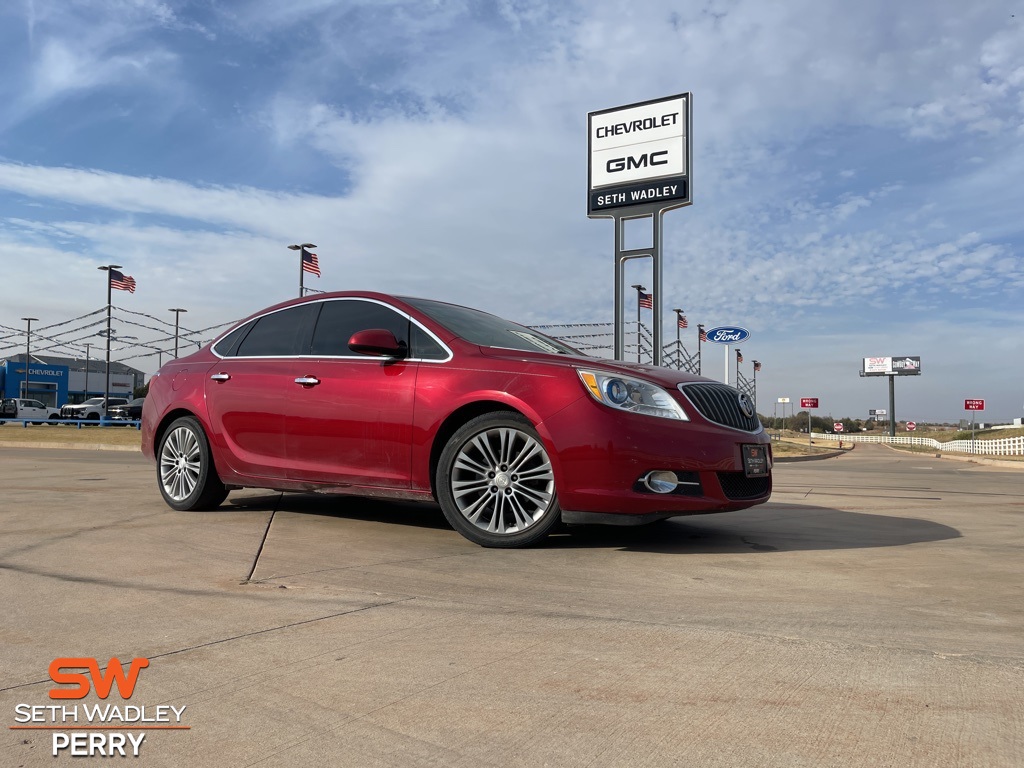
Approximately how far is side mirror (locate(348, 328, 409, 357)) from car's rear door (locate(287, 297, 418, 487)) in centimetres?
10

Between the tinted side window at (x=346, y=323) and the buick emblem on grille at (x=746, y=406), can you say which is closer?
the buick emblem on grille at (x=746, y=406)

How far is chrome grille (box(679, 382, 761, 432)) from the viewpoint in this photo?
16.0 ft

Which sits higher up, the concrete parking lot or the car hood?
the car hood

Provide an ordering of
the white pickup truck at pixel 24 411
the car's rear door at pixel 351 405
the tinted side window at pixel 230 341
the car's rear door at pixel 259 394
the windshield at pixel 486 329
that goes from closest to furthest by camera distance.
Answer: the car's rear door at pixel 351 405 → the windshield at pixel 486 329 → the car's rear door at pixel 259 394 → the tinted side window at pixel 230 341 → the white pickup truck at pixel 24 411

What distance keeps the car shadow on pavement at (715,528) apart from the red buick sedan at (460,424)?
40 cm

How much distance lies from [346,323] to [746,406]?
2829 millimetres

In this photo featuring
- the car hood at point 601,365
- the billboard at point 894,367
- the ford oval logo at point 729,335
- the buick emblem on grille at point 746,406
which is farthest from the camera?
the billboard at point 894,367

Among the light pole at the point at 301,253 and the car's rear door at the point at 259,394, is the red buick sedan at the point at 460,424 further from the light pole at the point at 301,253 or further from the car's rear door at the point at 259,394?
the light pole at the point at 301,253

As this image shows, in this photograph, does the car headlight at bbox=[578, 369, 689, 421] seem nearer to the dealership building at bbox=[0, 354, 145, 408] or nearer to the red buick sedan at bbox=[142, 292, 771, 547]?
the red buick sedan at bbox=[142, 292, 771, 547]

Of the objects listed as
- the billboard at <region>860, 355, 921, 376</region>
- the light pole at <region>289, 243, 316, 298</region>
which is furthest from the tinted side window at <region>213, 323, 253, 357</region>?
the billboard at <region>860, 355, 921, 376</region>

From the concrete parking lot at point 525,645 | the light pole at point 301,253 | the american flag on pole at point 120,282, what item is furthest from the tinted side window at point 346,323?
the american flag on pole at point 120,282

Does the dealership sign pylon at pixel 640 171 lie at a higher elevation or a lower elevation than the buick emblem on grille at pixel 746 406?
higher

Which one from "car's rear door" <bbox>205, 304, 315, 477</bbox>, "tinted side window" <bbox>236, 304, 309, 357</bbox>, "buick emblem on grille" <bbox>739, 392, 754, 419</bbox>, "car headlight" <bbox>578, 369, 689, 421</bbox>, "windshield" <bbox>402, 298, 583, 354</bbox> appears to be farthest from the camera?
"tinted side window" <bbox>236, 304, 309, 357</bbox>

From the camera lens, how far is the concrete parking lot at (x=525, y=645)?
202 centimetres
